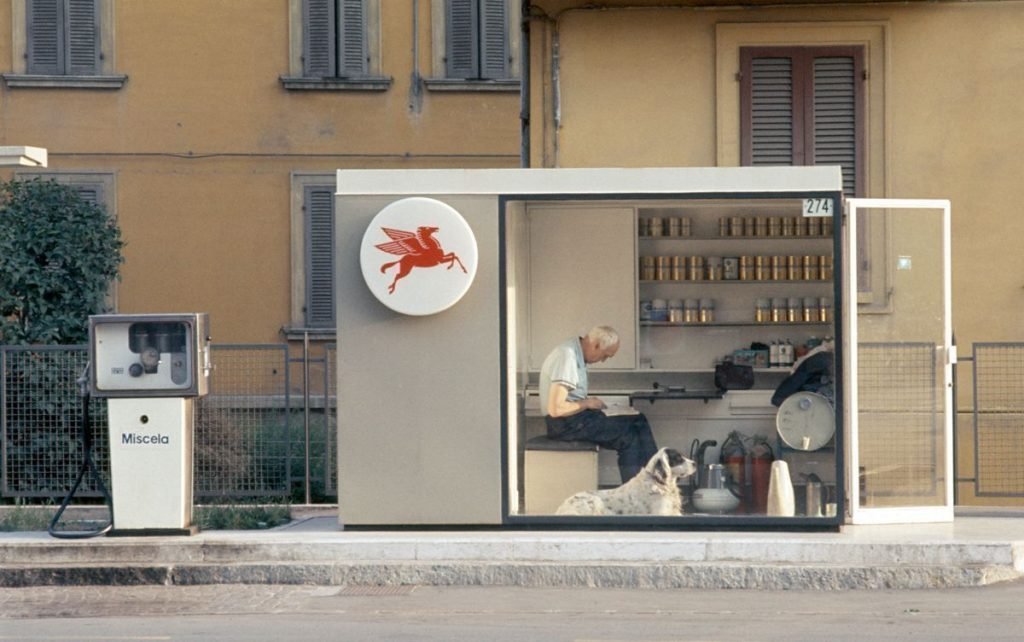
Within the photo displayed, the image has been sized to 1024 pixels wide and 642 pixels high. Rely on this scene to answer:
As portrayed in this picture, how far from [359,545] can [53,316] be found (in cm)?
738

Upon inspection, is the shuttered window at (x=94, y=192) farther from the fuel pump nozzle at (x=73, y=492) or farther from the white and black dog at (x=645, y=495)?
the white and black dog at (x=645, y=495)

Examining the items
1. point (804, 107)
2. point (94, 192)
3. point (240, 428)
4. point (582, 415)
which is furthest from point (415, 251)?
point (94, 192)

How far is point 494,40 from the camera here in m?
23.7

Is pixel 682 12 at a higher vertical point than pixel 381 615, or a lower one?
higher

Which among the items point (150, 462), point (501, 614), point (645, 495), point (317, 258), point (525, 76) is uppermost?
point (525, 76)

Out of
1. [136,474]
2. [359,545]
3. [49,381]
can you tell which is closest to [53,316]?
[49,381]

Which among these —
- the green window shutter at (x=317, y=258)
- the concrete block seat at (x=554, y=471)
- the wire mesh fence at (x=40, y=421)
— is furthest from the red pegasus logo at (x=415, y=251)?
the green window shutter at (x=317, y=258)

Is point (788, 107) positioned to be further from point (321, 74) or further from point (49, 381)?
point (321, 74)

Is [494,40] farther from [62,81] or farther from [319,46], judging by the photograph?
[62,81]

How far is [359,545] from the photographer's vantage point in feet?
38.4

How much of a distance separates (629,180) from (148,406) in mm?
3795

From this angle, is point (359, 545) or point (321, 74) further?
point (321, 74)

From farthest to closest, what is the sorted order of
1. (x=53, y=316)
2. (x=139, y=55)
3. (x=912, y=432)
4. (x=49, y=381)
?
1. (x=139, y=55)
2. (x=53, y=316)
3. (x=49, y=381)
4. (x=912, y=432)

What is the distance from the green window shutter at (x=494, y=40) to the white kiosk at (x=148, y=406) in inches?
472
